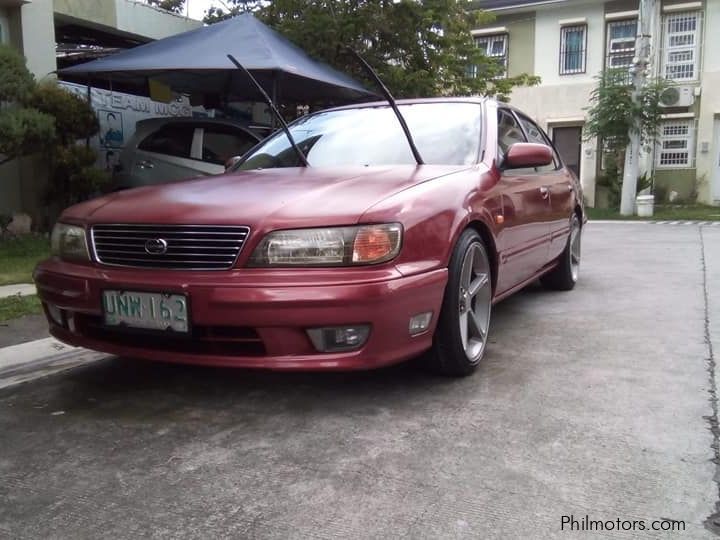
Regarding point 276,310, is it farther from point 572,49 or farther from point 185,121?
point 572,49

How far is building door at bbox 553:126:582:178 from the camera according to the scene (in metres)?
19.1

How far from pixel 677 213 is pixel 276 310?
14.4 m

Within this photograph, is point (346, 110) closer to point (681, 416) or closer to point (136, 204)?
point (136, 204)

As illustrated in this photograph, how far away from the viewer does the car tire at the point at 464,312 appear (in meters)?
2.89

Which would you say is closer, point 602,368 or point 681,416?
point 681,416

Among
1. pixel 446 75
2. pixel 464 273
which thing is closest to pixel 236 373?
pixel 464 273

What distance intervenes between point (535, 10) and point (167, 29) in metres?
11.3

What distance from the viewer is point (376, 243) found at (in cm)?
256

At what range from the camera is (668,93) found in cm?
1529

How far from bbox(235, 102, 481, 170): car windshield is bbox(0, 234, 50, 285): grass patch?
2.77 m

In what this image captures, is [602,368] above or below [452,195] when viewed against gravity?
below

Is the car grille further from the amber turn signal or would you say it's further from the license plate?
the amber turn signal

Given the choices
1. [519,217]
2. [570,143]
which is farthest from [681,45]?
[519,217]

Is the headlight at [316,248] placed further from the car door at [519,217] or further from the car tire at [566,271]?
the car tire at [566,271]
